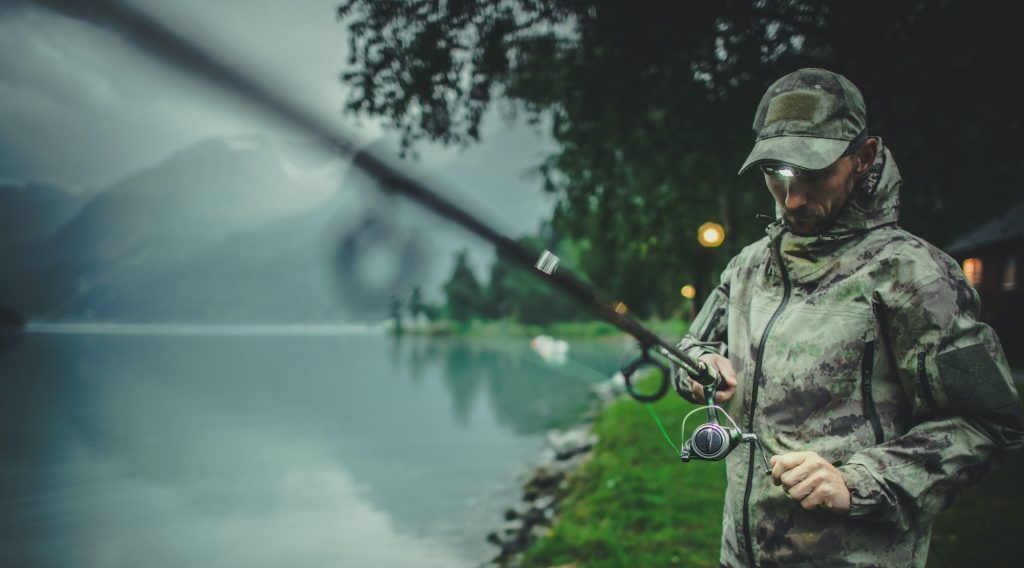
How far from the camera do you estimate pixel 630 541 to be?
711 cm

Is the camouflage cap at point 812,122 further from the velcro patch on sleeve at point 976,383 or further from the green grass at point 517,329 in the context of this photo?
the green grass at point 517,329

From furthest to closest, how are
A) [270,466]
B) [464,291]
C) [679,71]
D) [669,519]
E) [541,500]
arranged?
[464,291]
[270,466]
[541,500]
[669,519]
[679,71]

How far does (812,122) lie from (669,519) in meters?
6.42

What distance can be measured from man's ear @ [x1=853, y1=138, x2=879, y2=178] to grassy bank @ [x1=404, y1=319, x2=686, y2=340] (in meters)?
57.6

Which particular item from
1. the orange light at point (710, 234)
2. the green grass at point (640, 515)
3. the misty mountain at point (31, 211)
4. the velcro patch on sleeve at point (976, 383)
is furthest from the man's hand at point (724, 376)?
the misty mountain at point (31, 211)

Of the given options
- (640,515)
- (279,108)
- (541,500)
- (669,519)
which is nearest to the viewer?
(279,108)

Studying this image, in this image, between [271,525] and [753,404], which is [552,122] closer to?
[753,404]

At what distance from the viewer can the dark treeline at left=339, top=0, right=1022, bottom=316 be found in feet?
18.5

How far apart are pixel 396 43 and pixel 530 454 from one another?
15.8 metres

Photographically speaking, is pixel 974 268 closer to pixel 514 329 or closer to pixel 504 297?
pixel 504 297

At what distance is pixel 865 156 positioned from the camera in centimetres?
203

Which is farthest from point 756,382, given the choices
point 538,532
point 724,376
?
point 538,532

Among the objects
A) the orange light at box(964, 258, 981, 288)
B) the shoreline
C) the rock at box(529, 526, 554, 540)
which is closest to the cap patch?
the shoreline

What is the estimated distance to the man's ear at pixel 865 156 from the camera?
79.1 inches
